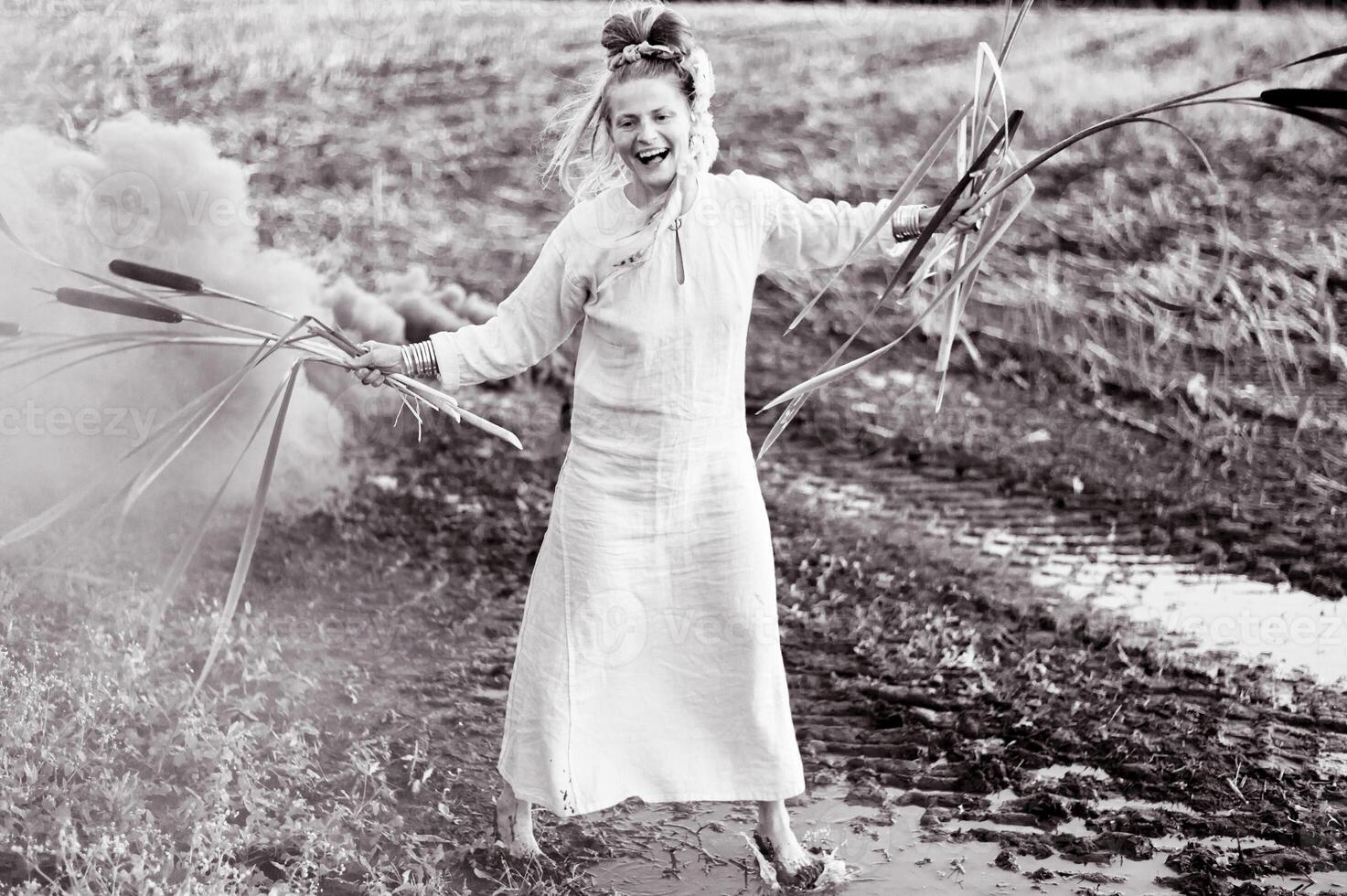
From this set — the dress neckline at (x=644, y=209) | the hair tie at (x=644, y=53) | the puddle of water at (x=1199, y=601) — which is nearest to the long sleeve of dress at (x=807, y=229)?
the dress neckline at (x=644, y=209)

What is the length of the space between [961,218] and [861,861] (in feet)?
4.08

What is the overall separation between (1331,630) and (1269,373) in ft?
6.03

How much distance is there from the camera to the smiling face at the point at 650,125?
2.55 m

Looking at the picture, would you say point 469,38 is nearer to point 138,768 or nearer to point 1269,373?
point 1269,373

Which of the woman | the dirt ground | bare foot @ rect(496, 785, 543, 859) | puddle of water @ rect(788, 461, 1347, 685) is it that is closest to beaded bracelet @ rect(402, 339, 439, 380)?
the woman

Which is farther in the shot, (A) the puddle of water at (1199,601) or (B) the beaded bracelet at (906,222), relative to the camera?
(A) the puddle of water at (1199,601)

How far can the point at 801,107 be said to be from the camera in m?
8.93

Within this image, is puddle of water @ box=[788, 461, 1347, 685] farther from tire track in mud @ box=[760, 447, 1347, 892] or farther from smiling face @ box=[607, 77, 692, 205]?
smiling face @ box=[607, 77, 692, 205]

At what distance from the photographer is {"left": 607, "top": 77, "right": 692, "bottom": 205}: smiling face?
2.55 m

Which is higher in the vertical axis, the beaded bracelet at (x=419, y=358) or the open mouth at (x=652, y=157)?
the open mouth at (x=652, y=157)

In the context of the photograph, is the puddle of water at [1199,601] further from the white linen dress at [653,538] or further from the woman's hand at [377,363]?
the woman's hand at [377,363]

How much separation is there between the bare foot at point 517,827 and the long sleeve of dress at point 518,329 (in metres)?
0.80

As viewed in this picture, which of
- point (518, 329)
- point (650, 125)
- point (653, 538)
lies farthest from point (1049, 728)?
point (650, 125)

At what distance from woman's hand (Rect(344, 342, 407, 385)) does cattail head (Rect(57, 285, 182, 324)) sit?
31 cm
